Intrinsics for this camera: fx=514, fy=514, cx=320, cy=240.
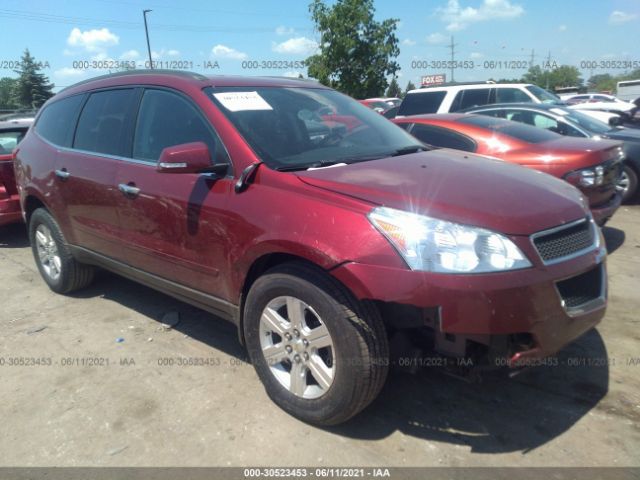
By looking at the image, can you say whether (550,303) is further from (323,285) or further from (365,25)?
(365,25)

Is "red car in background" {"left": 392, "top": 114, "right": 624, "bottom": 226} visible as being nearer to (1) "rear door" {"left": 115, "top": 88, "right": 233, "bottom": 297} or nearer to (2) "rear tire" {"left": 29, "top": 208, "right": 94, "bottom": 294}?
(1) "rear door" {"left": 115, "top": 88, "right": 233, "bottom": 297}

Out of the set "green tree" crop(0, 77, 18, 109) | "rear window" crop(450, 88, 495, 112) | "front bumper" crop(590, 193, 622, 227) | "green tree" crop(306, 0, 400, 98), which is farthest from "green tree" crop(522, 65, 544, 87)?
"front bumper" crop(590, 193, 622, 227)

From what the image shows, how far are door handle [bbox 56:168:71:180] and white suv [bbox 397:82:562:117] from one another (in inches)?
293

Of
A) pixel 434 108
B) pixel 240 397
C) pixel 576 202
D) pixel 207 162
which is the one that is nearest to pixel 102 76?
pixel 207 162

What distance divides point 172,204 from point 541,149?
3.77 metres

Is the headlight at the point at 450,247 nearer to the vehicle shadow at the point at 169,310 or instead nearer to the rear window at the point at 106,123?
the vehicle shadow at the point at 169,310

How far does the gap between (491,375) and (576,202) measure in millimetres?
1054

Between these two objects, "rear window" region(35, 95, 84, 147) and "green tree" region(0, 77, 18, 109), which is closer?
"rear window" region(35, 95, 84, 147)

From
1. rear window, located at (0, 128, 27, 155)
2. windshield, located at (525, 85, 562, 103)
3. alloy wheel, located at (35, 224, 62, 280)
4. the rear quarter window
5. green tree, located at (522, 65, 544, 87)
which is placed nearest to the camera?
alloy wheel, located at (35, 224, 62, 280)

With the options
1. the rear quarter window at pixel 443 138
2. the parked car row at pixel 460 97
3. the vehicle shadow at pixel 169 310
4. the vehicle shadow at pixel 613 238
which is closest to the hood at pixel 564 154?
the rear quarter window at pixel 443 138

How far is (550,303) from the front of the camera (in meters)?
2.28

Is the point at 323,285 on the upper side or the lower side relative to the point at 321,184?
lower

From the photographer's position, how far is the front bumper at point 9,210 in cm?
618

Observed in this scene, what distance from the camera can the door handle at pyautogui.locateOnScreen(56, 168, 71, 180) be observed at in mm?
4093
